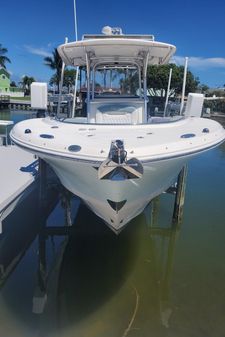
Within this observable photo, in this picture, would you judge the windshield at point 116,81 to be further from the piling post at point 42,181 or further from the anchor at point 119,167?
the anchor at point 119,167

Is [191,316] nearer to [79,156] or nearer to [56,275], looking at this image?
[56,275]

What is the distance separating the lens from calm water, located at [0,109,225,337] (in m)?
4.90

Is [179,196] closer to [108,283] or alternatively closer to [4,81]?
[108,283]

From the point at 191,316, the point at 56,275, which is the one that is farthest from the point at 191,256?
the point at 56,275

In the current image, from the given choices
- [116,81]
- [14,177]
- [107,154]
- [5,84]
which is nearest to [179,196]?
[116,81]

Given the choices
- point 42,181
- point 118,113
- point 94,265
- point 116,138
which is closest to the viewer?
point 116,138

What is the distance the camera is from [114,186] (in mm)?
4496

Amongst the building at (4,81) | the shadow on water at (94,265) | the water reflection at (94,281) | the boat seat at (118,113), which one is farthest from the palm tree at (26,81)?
the boat seat at (118,113)

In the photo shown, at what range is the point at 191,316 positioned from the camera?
16.7ft

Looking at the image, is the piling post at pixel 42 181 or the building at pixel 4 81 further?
the building at pixel 4 81

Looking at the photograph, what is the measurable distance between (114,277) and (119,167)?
2827 millimetres

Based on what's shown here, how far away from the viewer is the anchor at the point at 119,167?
12.8 feet

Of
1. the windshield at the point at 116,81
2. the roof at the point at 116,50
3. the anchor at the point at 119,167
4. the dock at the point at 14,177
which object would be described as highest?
the roof at the point at 116,50

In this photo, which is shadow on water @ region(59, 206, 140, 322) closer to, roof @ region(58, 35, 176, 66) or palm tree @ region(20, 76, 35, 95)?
roof @ region(58, 35, 176, 66)
